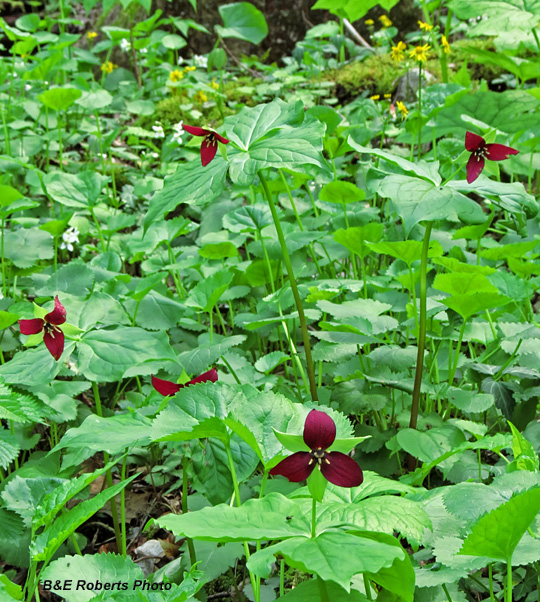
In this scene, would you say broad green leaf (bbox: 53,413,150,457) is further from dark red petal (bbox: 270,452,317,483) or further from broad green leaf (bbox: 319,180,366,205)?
broad green leaf (bbox: 319,180,366,205)

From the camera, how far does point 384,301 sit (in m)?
1.78

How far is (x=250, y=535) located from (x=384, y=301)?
117 cm

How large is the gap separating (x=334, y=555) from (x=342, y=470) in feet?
0.35

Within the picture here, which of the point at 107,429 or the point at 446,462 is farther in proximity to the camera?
the point at 446,462

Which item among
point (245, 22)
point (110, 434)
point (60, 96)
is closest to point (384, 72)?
point (245, 22)

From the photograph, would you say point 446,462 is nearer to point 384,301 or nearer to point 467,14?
point 384,301

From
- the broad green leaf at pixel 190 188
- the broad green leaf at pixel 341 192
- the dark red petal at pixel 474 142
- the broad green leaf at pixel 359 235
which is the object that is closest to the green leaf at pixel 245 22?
the broad green leaf at pixel 341 192

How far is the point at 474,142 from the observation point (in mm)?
1172

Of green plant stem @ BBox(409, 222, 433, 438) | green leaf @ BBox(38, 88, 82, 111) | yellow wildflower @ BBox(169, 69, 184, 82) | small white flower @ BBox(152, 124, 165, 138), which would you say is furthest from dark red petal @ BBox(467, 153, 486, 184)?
yellow wildflower @ BBox(169, 69, 184, 82)

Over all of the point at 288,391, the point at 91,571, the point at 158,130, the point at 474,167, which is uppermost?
the point at 474,167

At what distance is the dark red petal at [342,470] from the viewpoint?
0.75 meters

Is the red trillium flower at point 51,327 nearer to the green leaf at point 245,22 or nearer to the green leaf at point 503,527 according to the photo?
the green leaf at point 503,527

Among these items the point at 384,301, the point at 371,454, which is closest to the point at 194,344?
the point at 384,301

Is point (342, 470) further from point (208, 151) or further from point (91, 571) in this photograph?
point (208, 151)
